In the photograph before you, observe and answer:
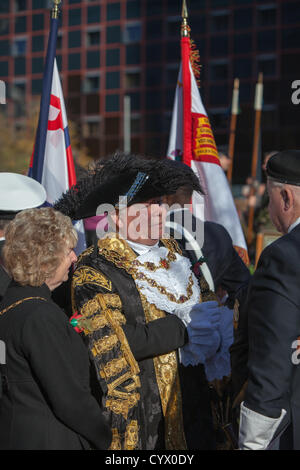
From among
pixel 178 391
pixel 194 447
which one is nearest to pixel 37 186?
pixel 178 391

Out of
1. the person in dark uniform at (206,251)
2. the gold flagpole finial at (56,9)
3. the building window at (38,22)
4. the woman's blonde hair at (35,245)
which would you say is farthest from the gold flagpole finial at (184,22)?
the building window at (38,22)

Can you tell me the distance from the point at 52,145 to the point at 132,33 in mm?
36776

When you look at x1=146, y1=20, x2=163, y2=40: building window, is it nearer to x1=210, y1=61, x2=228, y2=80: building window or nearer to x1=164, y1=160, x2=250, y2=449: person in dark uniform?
x1=210, y1=61, x2=228, y2=80: building window

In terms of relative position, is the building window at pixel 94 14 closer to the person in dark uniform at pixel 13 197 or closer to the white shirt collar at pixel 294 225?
the person in dark uniform at pixel 13 197

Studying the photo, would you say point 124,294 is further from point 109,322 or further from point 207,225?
point 207,225

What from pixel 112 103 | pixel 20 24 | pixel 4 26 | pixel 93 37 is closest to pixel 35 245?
pixel 112 103

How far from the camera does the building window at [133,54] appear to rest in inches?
1500

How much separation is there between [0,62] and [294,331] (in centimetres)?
4438

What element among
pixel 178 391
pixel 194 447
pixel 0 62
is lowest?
pixel 194 447

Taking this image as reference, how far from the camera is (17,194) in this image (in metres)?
3.10

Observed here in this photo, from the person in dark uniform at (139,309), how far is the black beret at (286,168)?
28.1 inches

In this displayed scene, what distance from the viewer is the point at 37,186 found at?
3.24 metres
